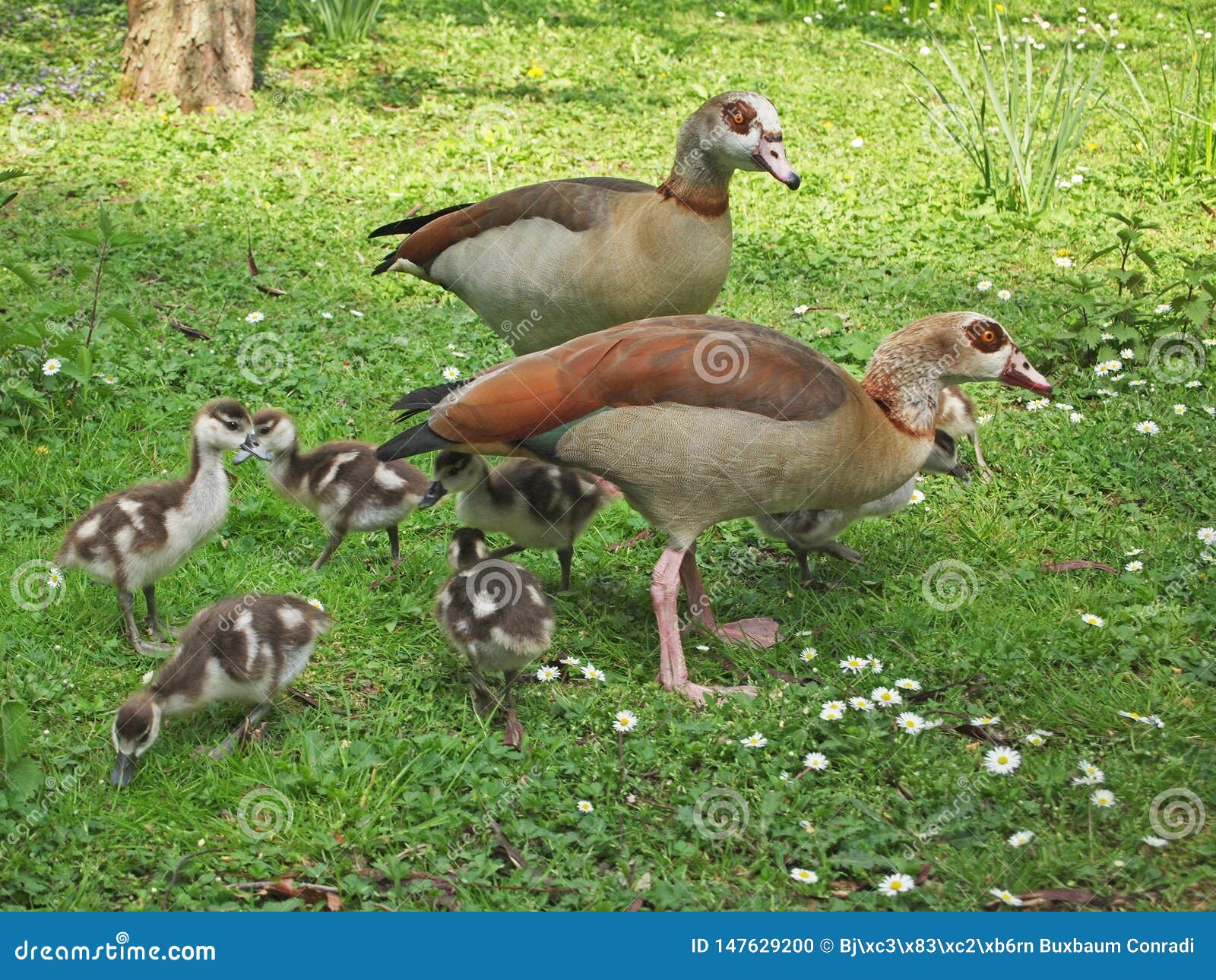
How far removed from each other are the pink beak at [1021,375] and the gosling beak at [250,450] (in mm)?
3064

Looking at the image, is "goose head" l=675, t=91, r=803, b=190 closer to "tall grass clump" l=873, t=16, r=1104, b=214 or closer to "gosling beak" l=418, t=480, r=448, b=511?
"gosling beak" l=418, t=480, r=448, b=511

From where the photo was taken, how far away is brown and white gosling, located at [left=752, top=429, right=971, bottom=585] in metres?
5.26

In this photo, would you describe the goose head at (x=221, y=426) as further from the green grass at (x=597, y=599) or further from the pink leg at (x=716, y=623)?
the pink leg at (x=716, y=623)

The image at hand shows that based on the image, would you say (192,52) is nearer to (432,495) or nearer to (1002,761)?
(432,495)

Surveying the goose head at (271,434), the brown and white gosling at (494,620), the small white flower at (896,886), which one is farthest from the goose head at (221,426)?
the small white flower at (896,886)

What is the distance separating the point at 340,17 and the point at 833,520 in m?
9.33

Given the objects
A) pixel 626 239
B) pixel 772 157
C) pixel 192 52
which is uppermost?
pixel 772 157

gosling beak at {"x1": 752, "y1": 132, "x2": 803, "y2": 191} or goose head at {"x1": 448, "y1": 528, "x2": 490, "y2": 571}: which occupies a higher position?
gosling beak at {"x1": 752, "y1": 132, "x2": 803, "y2": 191}

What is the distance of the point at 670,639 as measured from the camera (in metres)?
4.81

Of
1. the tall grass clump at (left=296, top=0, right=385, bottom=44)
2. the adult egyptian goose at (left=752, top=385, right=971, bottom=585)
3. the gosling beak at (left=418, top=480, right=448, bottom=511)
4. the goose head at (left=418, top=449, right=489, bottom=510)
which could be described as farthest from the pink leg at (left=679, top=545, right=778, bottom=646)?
the tall grass clump at (left=296, top=0, right=385, bottom=44)

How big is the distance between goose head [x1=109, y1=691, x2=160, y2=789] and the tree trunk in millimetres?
8121

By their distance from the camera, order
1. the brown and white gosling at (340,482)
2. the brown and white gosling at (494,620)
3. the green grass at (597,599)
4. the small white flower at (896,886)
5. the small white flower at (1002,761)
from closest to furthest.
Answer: the small white flower at (896,886)
the green grass at (597,599)
the small white flower at (1002,761)
the brown and white gosling at (494,620)
the brown and white gosling at (340,482)

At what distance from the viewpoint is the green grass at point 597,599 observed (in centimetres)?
385

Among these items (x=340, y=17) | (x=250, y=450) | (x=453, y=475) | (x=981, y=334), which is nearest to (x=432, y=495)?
(x=453, y=475)
